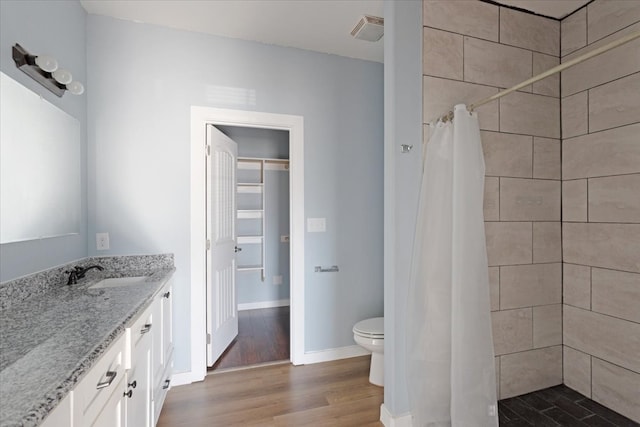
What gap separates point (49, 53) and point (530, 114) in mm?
2888

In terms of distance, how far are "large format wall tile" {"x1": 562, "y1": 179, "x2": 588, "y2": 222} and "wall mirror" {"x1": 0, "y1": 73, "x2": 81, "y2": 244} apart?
3.11 m

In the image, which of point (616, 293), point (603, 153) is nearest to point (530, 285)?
point (616, 293)

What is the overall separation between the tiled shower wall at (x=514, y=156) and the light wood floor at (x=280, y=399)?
947mm

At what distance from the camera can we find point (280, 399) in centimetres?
203

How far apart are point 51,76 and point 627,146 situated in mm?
3180

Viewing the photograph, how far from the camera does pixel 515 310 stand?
77.0 inches

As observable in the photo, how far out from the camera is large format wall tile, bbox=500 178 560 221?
6.38 feet

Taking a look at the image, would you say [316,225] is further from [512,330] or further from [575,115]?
[575,115]

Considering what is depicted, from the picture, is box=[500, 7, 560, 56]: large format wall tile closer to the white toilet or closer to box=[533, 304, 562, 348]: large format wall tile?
box=[533, 304, 562, 348]: large format wall tile

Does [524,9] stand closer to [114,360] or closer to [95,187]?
[114,360]

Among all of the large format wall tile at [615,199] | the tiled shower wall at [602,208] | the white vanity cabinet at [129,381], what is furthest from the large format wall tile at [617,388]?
the white vanity cabinet at [129,381]

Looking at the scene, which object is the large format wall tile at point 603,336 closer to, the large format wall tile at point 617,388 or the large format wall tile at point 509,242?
the large format wall tile at point 617,388

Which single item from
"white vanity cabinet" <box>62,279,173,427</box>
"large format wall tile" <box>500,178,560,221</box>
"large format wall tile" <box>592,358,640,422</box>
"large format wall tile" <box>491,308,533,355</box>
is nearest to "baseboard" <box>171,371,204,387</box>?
"white vanity cabinet" <box>62,279,173,427</box>

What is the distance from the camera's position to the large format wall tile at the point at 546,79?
6.70ft
